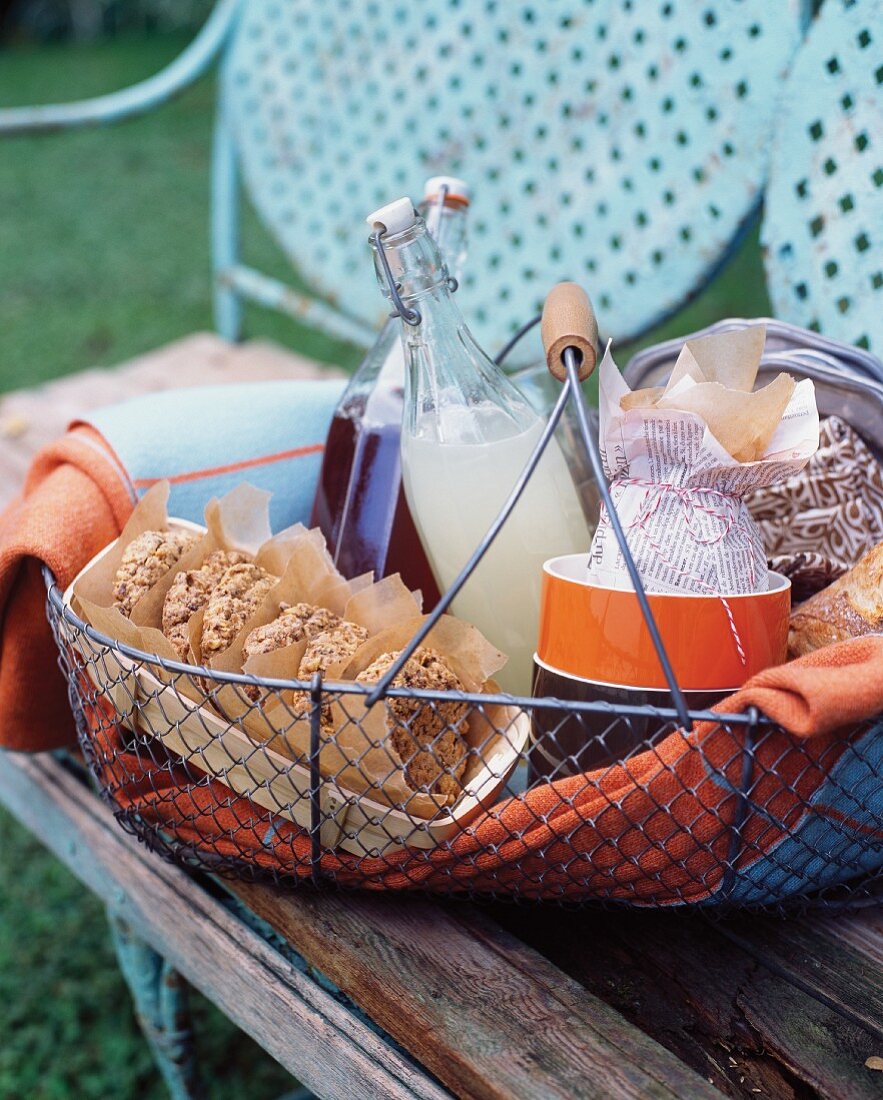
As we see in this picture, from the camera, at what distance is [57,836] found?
45.9 inches

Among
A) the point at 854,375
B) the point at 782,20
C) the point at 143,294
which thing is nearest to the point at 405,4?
the point at 782,20

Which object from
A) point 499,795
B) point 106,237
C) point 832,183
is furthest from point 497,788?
point 106,237

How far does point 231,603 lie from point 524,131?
3.24ft

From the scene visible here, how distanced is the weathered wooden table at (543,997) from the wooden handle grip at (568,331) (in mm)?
398

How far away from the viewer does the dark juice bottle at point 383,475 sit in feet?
3.24

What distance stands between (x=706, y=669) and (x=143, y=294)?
12.0 ft

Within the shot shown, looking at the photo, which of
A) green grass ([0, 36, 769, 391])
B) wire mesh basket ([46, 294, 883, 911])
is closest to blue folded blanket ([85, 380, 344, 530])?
wire mesh basket ([46, 294, 883, 911])

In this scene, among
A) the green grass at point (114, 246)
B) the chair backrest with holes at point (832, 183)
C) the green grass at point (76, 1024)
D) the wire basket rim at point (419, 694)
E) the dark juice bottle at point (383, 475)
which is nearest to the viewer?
the wire basket rim at point (419, 694)

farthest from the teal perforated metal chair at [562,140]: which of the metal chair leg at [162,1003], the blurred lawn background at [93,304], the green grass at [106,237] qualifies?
the green grass at [106,237]

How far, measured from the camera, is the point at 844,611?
799 mm

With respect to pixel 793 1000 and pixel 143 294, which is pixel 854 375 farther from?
pixel 143 294

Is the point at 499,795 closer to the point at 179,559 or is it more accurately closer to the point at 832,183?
the point at 179,559

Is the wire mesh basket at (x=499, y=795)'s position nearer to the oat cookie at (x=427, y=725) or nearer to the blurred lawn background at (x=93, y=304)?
the oat cookie at (x=427, y=725)

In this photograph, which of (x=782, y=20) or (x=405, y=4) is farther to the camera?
(x=405, y=4)
